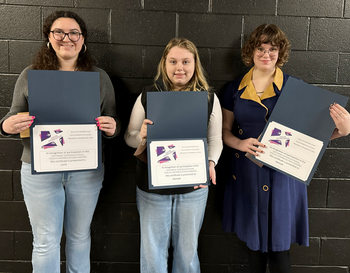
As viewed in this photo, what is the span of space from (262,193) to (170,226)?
1.78 feet

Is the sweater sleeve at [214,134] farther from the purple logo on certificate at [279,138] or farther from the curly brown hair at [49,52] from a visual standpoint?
the curly brown hair at [49,52]

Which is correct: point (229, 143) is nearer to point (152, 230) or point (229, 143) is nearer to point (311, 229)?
point (152, 230)

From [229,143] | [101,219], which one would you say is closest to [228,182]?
[229,143]

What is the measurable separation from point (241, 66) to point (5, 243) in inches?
80.2

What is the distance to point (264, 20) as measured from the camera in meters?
1.61

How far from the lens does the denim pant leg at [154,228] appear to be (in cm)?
135

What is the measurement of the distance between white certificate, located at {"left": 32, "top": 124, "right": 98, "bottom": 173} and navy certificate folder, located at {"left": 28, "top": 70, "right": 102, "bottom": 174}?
3cm

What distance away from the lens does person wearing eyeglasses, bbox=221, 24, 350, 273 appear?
1.37 meters

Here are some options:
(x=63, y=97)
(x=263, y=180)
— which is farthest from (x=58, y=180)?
(x=263, y=180)

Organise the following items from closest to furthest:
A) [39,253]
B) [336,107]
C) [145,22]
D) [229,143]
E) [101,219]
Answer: [336,107]
[39,253]
[229,143]
[145,22]
[101,219]

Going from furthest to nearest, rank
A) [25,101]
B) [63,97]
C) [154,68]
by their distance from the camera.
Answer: [154,68], [25,101], [63,97]

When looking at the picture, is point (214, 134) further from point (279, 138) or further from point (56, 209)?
point (56, 209)

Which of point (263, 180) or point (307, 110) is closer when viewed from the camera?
point (307, 110)

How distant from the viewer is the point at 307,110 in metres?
1.24
